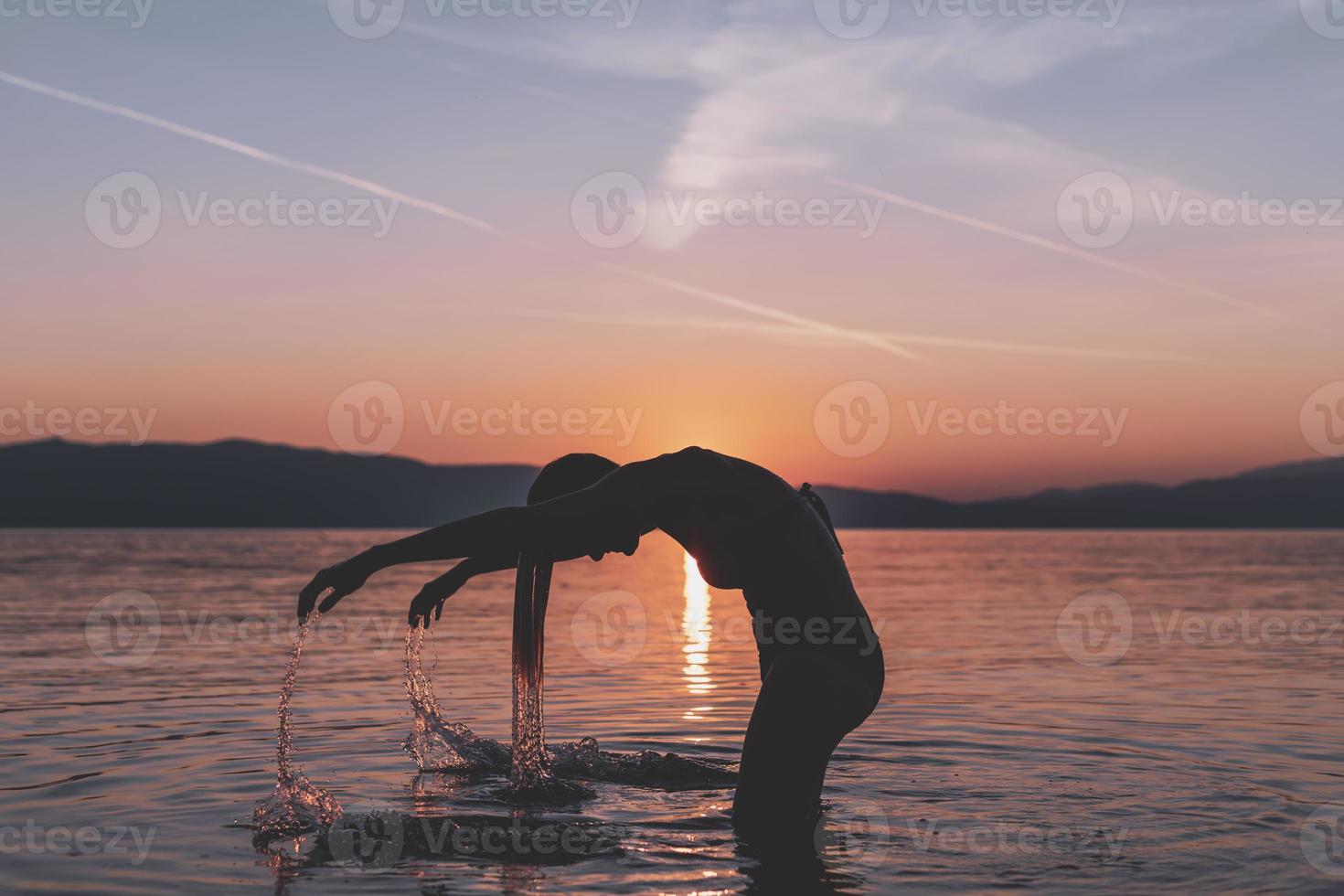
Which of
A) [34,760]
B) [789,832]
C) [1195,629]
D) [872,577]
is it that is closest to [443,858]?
[789,832]

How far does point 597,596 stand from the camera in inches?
1597

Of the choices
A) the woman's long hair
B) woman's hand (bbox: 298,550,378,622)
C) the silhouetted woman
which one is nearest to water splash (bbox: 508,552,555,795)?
the woman's long hair

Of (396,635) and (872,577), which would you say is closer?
(396,635)

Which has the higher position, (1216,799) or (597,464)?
(597,464)

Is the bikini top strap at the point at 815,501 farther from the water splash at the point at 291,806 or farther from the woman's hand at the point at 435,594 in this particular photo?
the water splash at the point at 291,806

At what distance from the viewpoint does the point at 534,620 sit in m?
8.05

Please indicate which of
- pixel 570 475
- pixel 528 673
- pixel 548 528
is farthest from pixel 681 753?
pixel 548 528

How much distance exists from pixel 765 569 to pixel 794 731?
0.93 metres

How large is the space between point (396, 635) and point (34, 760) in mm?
13875

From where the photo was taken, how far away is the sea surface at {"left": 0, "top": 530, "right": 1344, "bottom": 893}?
22.6 feet

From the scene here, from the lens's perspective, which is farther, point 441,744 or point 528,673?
point 441,744

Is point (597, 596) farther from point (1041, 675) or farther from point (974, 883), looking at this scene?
point (974, 883)

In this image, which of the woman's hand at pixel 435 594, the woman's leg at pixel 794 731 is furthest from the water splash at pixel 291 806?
the woman's leg at pixel 794 731

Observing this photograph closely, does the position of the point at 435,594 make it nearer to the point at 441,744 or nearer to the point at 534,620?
the point at 534,620
